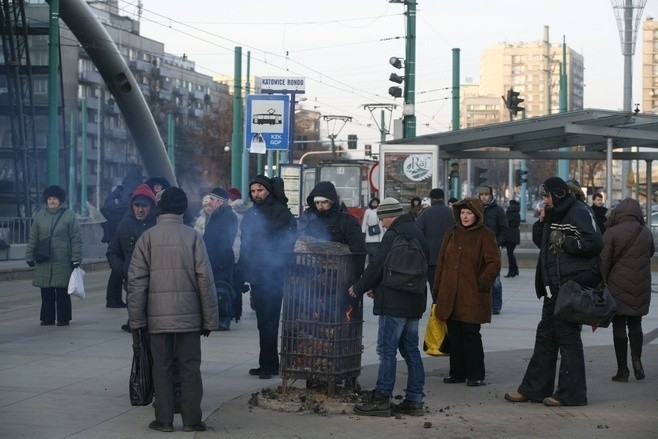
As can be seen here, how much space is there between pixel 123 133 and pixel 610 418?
107 m

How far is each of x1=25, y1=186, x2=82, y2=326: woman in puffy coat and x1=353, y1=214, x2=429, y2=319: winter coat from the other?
21.8 feet

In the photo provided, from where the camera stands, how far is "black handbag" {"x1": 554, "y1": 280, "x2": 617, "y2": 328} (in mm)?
9102

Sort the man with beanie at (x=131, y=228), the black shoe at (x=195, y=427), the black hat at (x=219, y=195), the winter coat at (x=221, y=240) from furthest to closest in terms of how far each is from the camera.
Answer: the black hat at (x=219, y=195), the winter coat at (x=221, y=240), the man with beanie at (x=131, y=228), the black shoe at (x=195, y=427)

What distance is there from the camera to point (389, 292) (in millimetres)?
8734

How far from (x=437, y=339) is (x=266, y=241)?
168 cm

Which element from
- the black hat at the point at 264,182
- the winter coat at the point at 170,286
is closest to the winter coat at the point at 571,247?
the black hat at the point at 264,182

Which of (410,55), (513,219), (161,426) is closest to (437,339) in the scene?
(161,426)

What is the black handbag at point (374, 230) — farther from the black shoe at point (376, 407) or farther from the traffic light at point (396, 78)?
the black shoe at point (376, 407)

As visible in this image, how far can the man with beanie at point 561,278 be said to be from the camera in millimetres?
9273

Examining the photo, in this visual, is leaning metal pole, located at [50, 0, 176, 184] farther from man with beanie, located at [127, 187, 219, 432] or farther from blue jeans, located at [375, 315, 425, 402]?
man with beanie, located at [127, 187, 219, 432]

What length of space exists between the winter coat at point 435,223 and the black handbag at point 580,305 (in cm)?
663

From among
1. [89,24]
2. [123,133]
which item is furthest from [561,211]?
[123,133]

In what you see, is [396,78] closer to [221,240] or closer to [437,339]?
[221,240]

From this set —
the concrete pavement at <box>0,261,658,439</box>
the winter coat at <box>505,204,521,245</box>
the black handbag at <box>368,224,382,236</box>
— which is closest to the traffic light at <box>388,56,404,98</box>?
the winter coat at <box>505,204,521,245</box>
